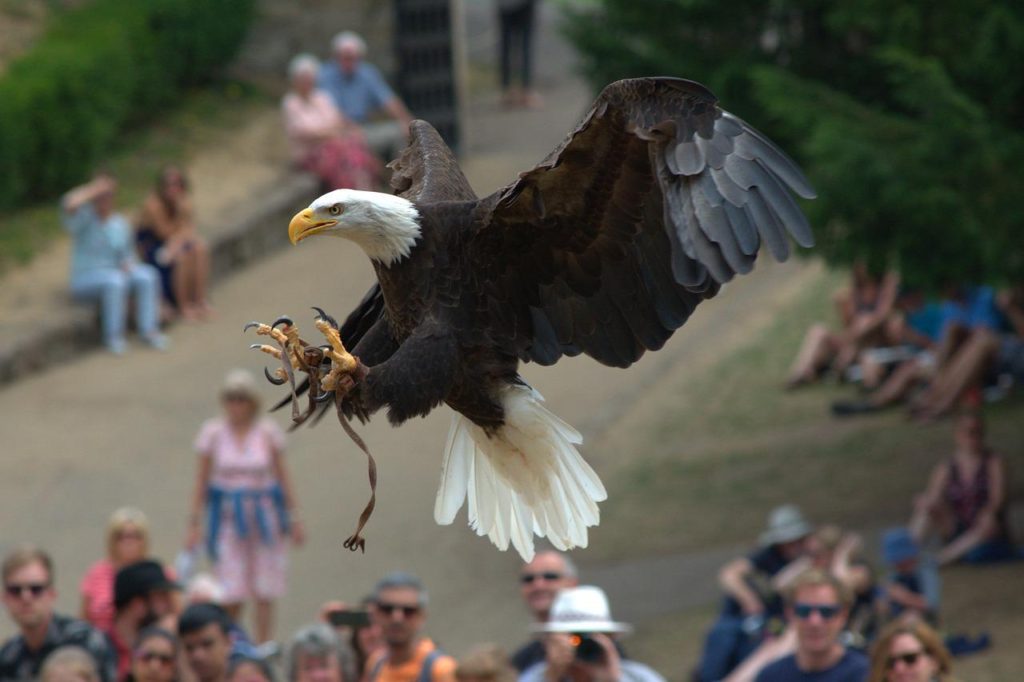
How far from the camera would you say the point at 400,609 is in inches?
267

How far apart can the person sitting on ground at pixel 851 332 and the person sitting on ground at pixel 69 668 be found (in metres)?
6.23

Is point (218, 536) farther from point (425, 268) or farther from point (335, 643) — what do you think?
point (425, 268)

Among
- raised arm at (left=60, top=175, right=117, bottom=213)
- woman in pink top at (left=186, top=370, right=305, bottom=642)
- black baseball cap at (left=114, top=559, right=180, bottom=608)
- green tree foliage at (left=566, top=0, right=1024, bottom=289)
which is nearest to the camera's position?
black baseball cap at (left=114, top=559, right=180, bottom=608)

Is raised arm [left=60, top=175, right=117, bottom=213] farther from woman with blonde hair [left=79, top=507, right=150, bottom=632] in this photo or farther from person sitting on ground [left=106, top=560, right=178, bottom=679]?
person sitting on ground [left=106, top=560, right=178, bottom=679]

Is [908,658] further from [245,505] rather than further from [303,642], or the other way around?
[245,505]

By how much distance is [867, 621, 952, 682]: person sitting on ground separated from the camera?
6.51 meters

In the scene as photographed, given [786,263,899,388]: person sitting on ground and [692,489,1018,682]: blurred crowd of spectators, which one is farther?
[786,263,899,388]: person sitting on ground

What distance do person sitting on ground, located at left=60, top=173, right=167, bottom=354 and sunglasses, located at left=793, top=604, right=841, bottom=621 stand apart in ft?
20.3

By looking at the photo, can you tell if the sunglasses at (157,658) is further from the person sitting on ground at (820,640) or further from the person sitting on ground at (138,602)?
the person sitting on ground at (820,640)

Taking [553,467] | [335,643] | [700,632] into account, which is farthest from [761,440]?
[553,467]

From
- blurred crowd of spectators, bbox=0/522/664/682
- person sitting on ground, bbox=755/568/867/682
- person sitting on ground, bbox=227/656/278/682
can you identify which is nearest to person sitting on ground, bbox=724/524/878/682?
person sitting on ground, bbox=755/568/867/682

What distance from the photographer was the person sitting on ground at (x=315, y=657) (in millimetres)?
6746

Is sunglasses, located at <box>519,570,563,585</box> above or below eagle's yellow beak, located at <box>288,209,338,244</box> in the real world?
below

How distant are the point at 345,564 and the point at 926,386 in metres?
3.68
